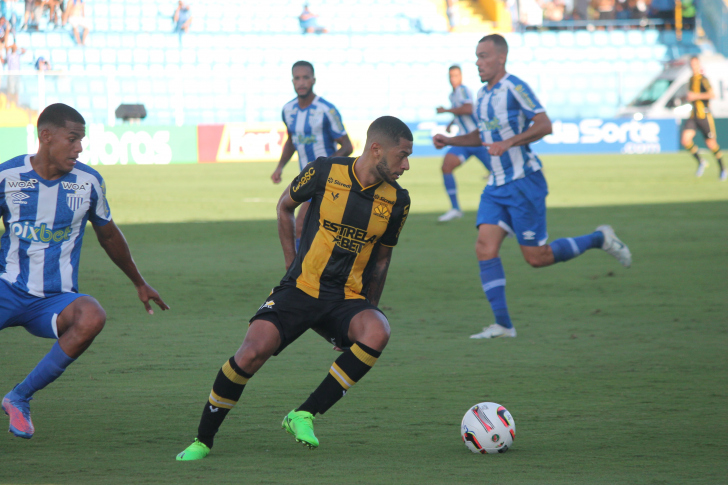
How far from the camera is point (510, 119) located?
23.1 feet

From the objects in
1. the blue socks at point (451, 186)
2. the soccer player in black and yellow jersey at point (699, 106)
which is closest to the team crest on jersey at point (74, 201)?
the blue socks at point (451, 186)

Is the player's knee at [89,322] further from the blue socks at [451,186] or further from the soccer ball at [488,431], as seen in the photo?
the blue socks at [451,186]

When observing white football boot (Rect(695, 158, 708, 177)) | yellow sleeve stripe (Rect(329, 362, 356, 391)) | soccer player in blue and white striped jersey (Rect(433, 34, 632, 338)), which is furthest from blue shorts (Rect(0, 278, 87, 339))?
white football boot (Rect(695, 158, 708, 177))

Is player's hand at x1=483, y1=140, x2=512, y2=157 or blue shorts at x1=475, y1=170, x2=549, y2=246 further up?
player's hand at x1=483, y1=140, x2=512, y2=157

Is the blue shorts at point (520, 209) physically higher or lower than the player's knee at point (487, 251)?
higher

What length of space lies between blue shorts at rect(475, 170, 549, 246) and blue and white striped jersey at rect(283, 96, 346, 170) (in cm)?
304

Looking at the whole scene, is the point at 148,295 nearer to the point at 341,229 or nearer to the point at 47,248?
the point at 47,248

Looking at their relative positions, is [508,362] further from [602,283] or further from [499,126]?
[602,283]

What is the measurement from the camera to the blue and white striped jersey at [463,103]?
14.4 meters

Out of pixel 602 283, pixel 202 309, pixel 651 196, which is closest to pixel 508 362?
pixel 202 309

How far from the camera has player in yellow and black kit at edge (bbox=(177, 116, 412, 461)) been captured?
169 inches

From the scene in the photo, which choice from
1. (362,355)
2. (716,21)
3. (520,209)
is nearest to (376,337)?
(362,355)

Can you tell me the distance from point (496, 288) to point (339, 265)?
103 inches

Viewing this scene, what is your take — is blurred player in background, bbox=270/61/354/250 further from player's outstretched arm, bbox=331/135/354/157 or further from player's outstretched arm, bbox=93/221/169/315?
player's outstretched arm, bbox=93/221/169/315
